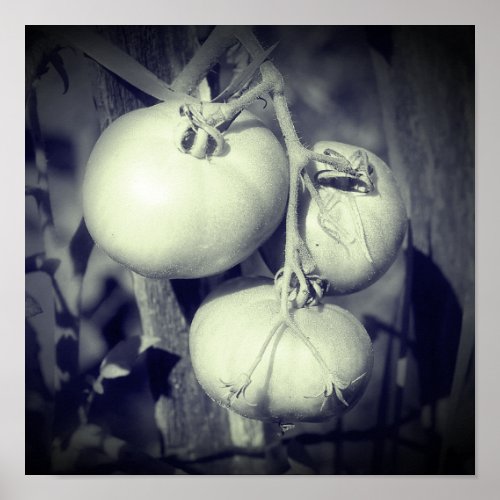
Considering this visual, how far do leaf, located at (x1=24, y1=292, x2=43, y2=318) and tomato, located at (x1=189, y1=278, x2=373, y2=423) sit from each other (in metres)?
0.27

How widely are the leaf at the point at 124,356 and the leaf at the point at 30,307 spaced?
4.7 inches

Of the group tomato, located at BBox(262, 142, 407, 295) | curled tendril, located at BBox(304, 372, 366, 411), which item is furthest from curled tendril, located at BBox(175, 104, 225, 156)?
curled tendril, located at BBox(304, 372, 366, 411)

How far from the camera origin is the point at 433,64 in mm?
1072

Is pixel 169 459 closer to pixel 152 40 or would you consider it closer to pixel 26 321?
pixel 26 321

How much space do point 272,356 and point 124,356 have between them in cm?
28

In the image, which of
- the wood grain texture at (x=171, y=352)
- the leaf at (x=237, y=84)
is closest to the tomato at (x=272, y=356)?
the wood grain texture at (x=171, y=352)

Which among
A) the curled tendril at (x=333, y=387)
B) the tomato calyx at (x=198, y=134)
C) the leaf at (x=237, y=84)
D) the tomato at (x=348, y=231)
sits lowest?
the curled tendril at (x=333, y=387)

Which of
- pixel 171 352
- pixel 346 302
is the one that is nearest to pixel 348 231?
pixel 346 302

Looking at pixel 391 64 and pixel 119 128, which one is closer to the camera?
pixel 119 128

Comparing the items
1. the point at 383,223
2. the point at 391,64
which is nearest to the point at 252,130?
the point at 383,223

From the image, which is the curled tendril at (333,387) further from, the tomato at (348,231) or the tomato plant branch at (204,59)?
the tomato plant branch at (204,59)

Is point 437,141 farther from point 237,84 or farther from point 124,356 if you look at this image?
point 124,356

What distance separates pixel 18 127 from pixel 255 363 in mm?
505

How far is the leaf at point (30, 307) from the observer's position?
108 cm
